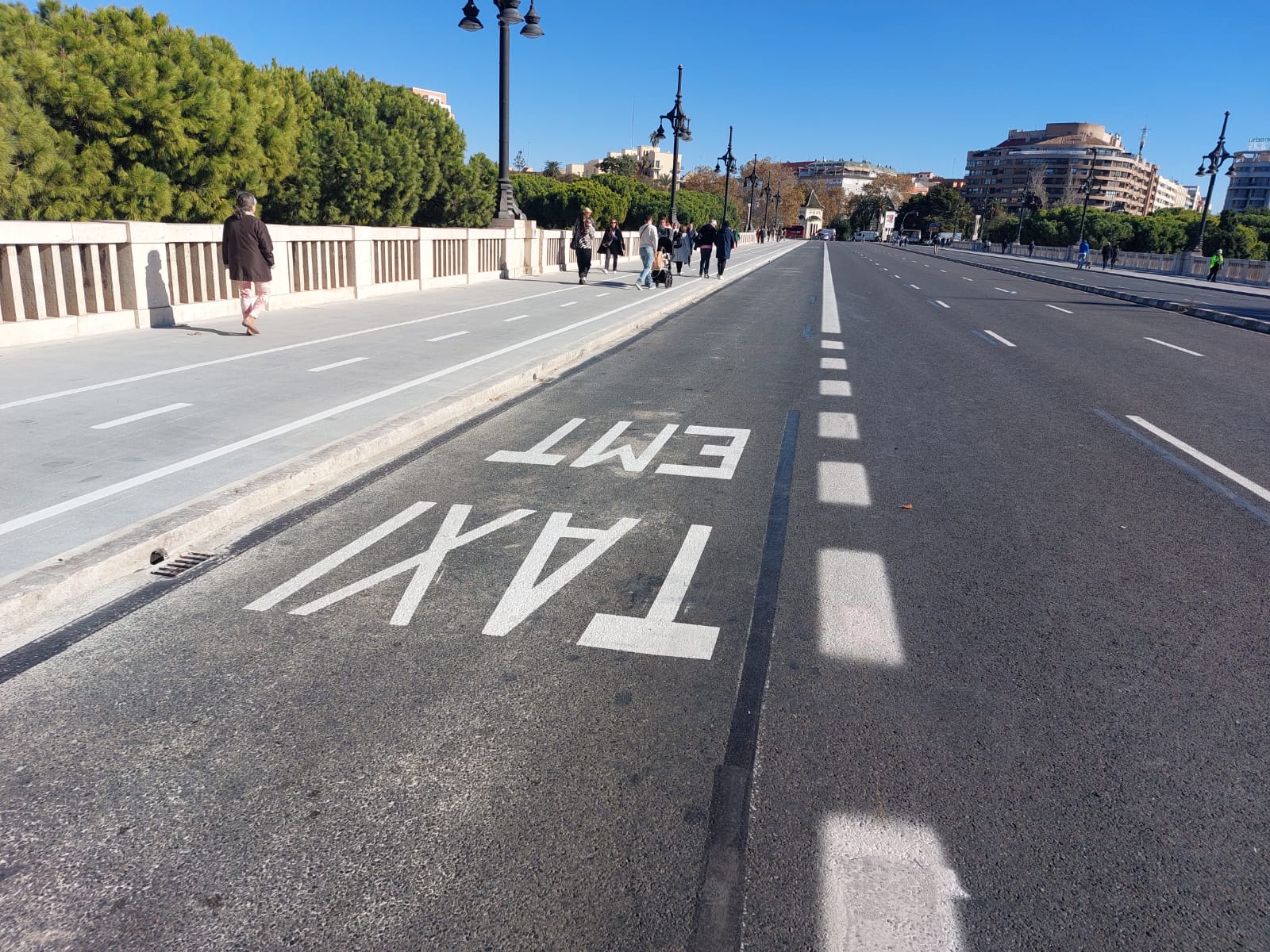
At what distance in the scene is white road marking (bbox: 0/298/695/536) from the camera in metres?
4.79

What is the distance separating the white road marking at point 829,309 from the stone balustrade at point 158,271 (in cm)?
873

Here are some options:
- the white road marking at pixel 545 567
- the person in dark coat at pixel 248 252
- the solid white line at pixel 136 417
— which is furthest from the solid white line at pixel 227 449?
the person in dark coat at pixel 248 252

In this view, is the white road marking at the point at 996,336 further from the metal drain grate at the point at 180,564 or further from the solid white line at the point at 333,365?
the metal drain grate at the point at 180,564

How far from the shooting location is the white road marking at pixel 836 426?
7.78m

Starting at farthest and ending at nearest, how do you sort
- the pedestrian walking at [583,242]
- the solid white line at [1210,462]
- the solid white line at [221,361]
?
the pedestrian walking at [583,242] → the solid white line at [221,361] → the solid white line at [1210,462]

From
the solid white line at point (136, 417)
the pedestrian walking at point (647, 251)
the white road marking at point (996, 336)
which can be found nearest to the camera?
the solid white line at point (136, 417)

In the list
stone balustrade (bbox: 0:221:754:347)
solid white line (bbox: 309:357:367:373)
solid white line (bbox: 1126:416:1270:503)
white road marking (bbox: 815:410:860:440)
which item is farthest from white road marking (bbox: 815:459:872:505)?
stone balustrade (bbox: 0:221:754:347)

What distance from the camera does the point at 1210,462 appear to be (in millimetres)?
7199

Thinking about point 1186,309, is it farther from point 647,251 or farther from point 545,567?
point 545,567

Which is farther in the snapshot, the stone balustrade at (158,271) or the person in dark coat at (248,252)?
the person in dark coat at (248,252)

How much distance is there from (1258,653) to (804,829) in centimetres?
251

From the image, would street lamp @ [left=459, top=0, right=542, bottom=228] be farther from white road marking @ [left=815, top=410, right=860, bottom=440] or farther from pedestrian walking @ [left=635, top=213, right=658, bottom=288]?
white road marking @ [left=815, top=410, right=860, bottom=440]

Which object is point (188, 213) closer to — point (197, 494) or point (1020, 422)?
point (197, 494)

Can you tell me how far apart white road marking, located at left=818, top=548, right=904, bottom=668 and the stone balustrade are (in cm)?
974
